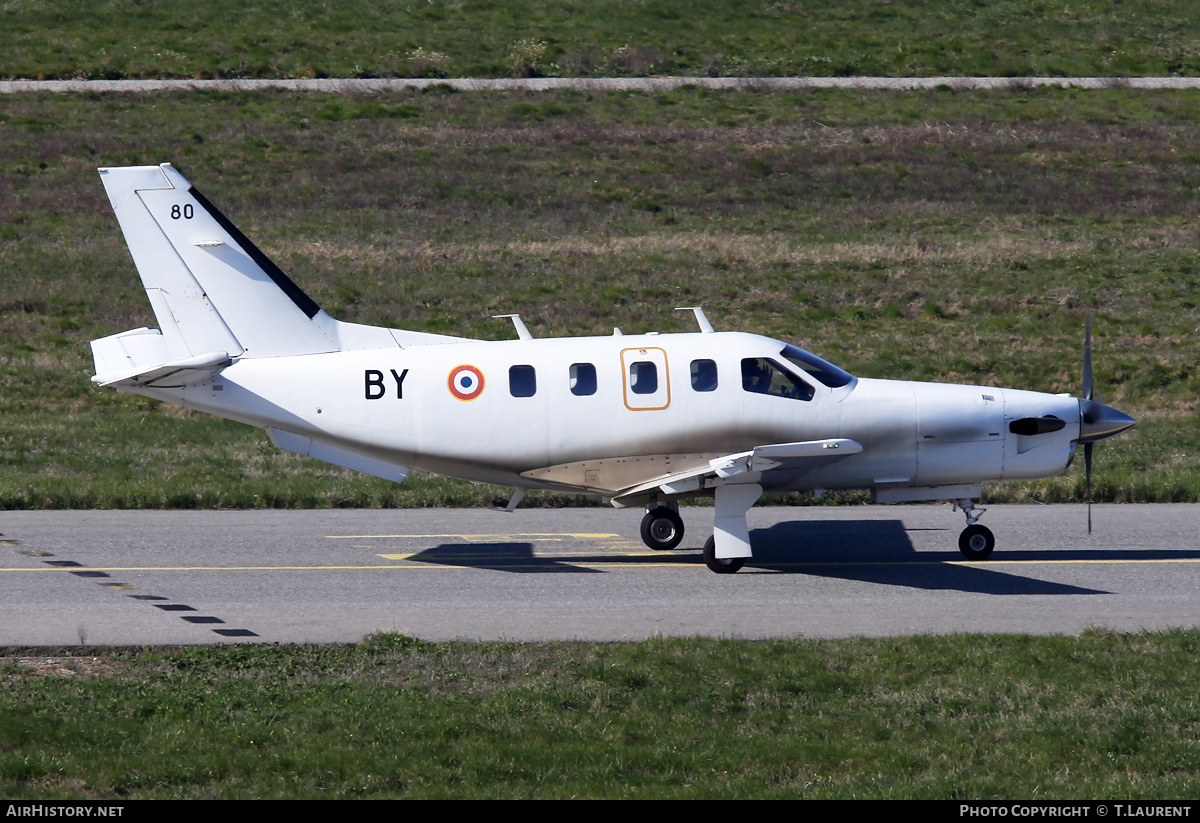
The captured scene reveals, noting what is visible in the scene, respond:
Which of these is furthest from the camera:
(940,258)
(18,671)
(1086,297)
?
(940,258)

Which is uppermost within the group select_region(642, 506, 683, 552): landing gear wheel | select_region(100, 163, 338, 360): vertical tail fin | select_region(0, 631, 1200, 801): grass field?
select_region(100, 163, 338, 360): vertical tail fin

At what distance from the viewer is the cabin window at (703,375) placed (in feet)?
47.0

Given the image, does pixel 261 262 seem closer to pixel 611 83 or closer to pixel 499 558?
pixel 499 558

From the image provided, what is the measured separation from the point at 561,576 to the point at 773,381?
329 cm

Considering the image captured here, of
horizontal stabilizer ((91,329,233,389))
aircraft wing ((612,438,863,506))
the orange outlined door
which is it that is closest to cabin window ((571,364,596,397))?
the orange outlined door

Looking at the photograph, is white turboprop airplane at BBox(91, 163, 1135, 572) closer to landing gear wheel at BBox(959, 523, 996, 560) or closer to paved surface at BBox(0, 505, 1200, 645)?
landing gear wheel at BBox(959, 523, 996, 560)

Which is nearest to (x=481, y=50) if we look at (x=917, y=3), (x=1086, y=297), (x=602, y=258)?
(x=917, y=3)

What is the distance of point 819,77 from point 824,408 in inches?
1841

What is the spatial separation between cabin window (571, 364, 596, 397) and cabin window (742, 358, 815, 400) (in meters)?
1.73

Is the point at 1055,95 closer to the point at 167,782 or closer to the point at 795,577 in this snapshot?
the point at 795,577

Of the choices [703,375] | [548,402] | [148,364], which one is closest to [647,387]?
[703,375]

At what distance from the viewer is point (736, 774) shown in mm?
8070

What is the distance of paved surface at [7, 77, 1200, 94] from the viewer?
53.3 metres

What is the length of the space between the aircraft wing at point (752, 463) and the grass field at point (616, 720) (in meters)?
3.12
